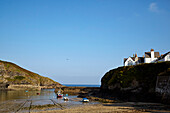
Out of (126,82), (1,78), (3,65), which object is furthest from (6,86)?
(126,82)

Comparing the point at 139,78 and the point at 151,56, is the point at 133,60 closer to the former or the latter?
the point at 151,56

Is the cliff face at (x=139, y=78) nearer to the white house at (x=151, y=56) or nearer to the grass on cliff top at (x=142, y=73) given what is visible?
the grass on cliff top at (x=142, y=73)

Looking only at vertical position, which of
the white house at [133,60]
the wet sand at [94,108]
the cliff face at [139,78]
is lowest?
the wet sand at [94,108]

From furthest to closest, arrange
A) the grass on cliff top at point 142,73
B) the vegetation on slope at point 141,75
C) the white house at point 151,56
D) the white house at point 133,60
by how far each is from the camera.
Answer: the white house at point 133,60 → the white house at point 151,56 → the grass on cliff top at point 142,73 → the vegetation on slope at point 141,75

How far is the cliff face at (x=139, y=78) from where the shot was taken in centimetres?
4712

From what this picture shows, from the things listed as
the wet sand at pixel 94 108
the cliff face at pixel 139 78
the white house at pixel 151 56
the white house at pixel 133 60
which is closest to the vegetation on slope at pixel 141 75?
the cliff face at pixel 139 78

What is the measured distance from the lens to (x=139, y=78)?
5206 cm

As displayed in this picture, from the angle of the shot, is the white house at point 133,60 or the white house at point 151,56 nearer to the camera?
the white house at point 151,56

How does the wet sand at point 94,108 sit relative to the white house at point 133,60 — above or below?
below

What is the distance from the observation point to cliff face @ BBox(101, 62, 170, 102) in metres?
47.1

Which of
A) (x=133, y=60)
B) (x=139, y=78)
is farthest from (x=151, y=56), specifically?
(x=139, y=78)

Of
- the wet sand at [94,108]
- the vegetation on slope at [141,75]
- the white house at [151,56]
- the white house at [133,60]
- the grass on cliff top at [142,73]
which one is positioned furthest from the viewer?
the white house at [133,60]

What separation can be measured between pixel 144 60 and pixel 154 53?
5.47m

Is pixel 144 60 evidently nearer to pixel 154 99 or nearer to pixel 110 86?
pixel 110 86
